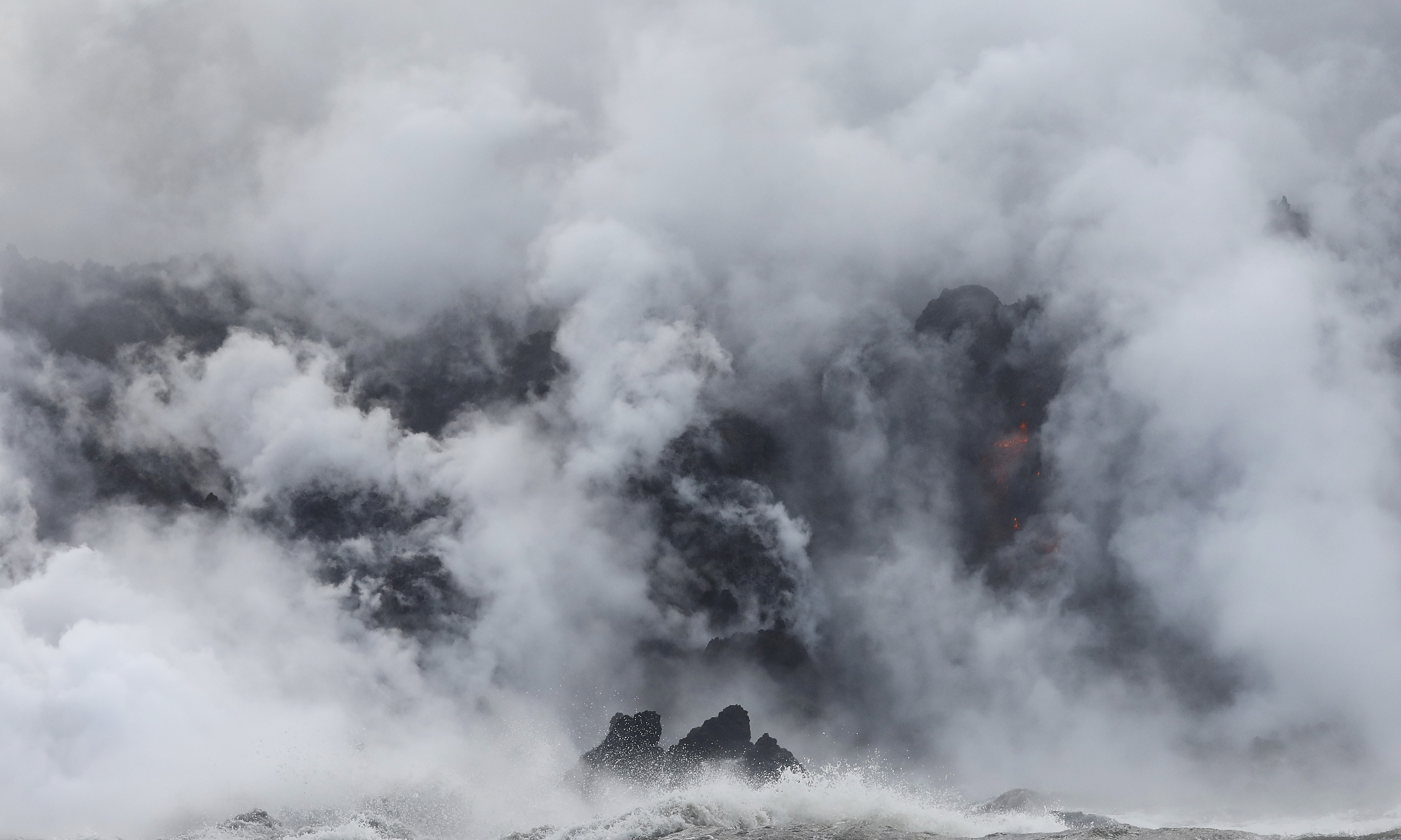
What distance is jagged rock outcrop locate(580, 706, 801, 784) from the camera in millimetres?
137875

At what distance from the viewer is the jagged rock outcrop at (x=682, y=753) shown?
138m

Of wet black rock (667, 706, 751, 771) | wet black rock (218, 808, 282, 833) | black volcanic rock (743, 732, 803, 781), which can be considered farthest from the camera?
wet black rock (667, 706, 751, 771)

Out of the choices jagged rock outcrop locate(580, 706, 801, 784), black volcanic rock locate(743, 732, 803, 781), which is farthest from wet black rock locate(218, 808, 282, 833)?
black volcanic rock locate(743, 732, 803, 781)

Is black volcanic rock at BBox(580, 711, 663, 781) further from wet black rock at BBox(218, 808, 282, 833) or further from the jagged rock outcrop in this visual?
wet black rock at BBox(218, 808, 282, 833)

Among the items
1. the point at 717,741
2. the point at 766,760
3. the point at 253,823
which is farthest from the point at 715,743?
the point at 253,823

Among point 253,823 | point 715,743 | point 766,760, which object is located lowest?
point 253,823

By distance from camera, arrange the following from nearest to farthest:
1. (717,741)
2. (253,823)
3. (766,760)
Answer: (253,823) < (766,760) < (717,741)

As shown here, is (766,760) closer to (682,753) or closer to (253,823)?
(682,753)

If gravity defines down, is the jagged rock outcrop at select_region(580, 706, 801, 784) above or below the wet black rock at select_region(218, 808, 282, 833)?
above

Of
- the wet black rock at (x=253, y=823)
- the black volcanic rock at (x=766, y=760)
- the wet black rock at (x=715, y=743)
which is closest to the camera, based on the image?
the wet black rock at (x=253, y=823)

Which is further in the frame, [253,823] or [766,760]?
[766,760]

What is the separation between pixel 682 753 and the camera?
5645 inches

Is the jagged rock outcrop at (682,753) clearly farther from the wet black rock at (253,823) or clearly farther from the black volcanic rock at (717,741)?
the wet black rock at (253,823)

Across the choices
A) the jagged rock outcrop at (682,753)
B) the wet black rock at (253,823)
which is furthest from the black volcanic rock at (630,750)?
the wet black rock at (253,823)
